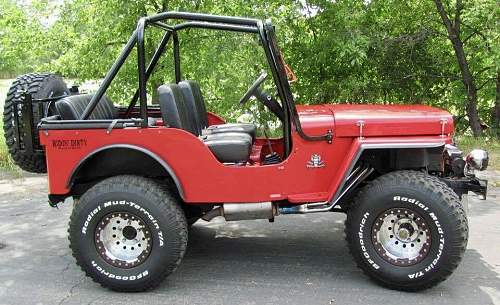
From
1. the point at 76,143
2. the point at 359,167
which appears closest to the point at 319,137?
the point at 359,167

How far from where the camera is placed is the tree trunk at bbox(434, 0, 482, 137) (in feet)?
34.8

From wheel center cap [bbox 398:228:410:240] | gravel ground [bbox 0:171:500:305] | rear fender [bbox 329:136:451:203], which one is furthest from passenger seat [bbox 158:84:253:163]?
wheel center cap [bbox 398:228:410:240]

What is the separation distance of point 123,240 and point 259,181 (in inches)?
42.4

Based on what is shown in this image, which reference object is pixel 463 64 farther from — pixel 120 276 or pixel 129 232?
pixel 120 276

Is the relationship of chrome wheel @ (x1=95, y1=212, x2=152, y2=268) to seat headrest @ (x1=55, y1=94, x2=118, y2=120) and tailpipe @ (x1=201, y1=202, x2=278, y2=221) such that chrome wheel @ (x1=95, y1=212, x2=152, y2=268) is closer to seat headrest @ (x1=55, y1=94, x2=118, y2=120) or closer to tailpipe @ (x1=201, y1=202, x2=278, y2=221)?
tailpipe @ (x1=201, y1=202, x2=278, y2=221)

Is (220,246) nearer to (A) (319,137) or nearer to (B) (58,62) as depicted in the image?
(A) (319,137)

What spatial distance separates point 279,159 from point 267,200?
50 cm

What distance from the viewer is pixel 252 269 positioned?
4.56 metres

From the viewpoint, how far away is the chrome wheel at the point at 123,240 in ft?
13.6

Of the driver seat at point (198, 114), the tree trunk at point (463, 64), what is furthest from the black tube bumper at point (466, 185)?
the tree trunk at point (463, 64)

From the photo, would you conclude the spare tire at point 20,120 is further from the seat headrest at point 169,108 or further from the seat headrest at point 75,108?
the seat headrest at point 169,108

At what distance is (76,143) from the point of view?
4199mm

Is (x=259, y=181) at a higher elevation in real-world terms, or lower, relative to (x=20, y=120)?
lower

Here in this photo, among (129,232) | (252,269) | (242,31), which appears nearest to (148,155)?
(129,232)
